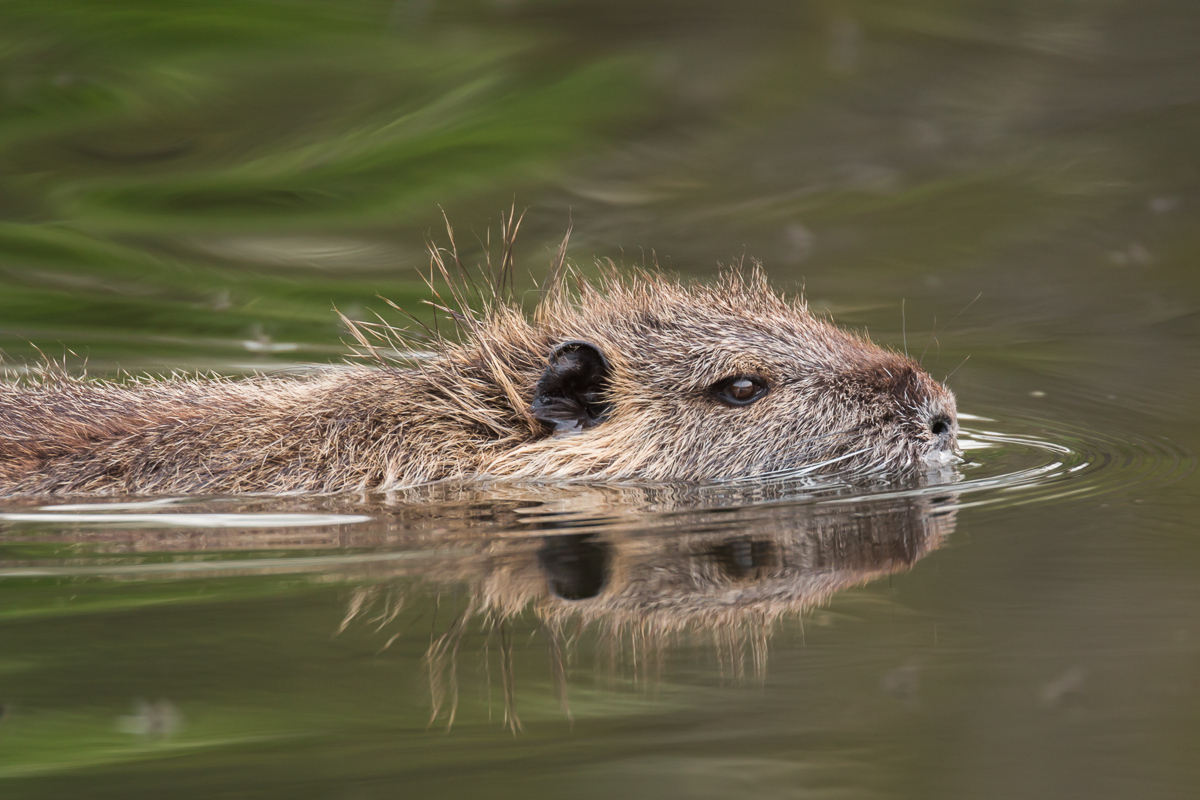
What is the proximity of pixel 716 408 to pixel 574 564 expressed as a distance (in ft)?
5.99

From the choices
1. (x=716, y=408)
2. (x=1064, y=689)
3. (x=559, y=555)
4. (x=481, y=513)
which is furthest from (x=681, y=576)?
(x=716, y=408)

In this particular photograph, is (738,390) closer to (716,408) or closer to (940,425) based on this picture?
(716,408)

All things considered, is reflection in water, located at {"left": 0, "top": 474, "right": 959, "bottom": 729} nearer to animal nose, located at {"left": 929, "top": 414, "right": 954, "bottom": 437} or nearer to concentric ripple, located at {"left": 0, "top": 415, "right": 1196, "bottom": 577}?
concentric ripple, located at {"left": 0, "top": 415, "right": 1196, "bottom": 577}

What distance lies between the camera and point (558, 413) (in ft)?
21.4

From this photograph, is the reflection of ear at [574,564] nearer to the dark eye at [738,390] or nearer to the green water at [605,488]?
the green water at [605,488]

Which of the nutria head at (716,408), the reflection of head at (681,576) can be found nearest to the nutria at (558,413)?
the nutria head at (716,408)

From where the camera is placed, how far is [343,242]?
11.2 m

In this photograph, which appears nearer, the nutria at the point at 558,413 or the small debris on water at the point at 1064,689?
the small debris on water at the point at 1064,689

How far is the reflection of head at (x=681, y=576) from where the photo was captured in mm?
4082

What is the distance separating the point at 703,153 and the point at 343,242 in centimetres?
327

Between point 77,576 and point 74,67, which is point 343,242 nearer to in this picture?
point 74,67

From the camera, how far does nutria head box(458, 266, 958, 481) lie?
6.42 m

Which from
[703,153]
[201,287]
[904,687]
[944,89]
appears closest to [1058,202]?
[944,89]

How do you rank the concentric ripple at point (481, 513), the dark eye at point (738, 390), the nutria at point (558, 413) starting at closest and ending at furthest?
the concentric ripple at point (481, 513) → the nutria at point (558, 413) → the dark eye at point (738, 390)
